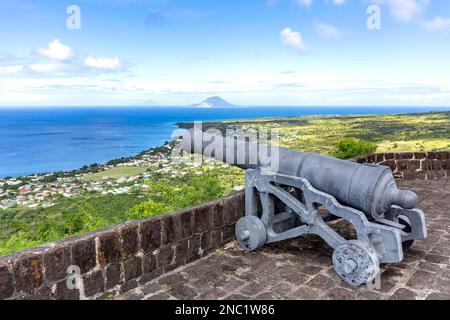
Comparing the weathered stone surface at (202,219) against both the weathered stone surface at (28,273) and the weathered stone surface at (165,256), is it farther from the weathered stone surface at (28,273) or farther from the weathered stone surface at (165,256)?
the weathered stone surface at (28,273)

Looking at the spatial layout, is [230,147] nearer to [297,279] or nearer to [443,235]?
[297,279]

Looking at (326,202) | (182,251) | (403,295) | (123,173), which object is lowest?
(123,173)

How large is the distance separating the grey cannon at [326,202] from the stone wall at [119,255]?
0.38m

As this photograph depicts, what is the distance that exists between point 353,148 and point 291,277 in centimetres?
781

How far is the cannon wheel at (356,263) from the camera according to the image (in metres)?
3.66

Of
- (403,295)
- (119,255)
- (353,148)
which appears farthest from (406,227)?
(353,148)

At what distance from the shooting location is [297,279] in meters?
3.95

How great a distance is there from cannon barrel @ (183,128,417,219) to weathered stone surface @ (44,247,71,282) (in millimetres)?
2357

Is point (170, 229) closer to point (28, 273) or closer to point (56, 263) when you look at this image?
point (56, 263)

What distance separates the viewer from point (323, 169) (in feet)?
14.0

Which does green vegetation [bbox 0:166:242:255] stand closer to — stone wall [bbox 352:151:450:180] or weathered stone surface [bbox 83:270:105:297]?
weathered stone surface [bbox 83:270:105:297]

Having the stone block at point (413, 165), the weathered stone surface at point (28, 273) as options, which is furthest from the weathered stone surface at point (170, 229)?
the stone block at point (413, 165)
